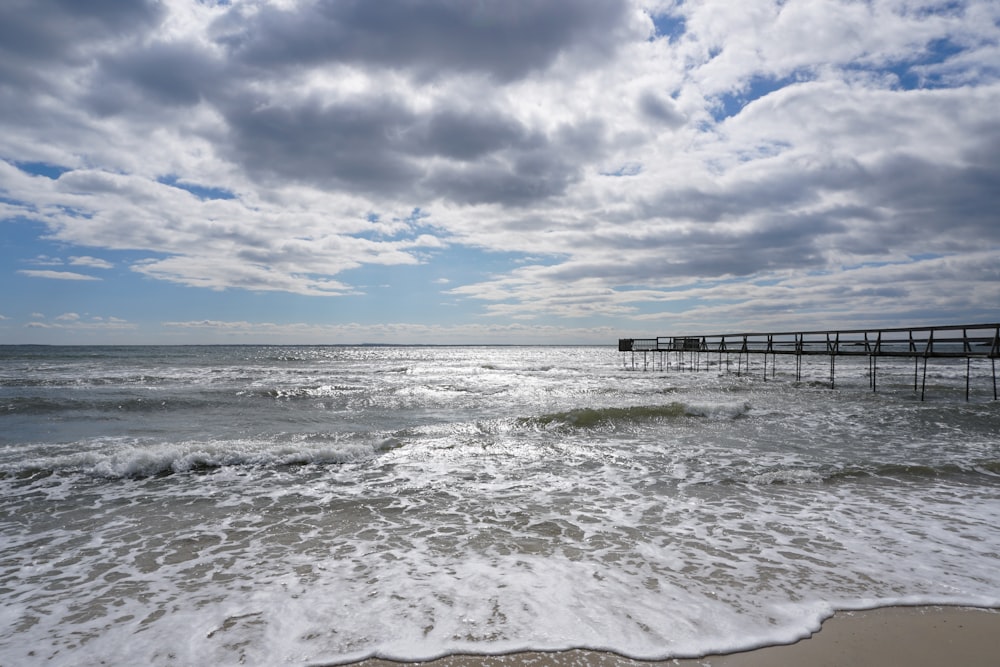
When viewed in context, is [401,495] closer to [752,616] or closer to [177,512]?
[177,512]

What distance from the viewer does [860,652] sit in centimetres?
364

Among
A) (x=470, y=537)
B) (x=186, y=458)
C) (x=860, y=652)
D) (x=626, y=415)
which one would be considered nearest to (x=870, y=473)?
(x=860, y=652)

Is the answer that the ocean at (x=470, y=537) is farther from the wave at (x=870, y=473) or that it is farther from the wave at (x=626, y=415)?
the wave at (x=626, y=415)

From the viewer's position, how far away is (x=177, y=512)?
7273 millimetres

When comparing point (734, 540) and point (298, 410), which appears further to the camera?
point (298, 410)

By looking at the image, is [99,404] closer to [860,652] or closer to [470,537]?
[470,537]

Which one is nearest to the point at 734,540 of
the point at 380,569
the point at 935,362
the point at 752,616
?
the point at 752,616

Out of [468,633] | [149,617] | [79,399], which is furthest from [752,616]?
[79,399]

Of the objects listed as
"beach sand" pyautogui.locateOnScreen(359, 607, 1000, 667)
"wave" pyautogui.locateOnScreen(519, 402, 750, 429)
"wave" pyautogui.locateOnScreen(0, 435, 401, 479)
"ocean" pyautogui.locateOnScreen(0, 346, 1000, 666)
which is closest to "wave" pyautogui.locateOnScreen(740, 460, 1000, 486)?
"ocean" pyautogui.locateOnScreen(0, 346, 1000, 666)

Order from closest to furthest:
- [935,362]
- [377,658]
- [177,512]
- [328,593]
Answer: [377,658], [328,593], [177,512], [935,362]

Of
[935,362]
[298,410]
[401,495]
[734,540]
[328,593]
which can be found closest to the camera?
[328,593]

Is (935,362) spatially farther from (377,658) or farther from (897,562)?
(377,658)

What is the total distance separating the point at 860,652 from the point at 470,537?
377 centimetres

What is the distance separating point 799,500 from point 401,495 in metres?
5.83
